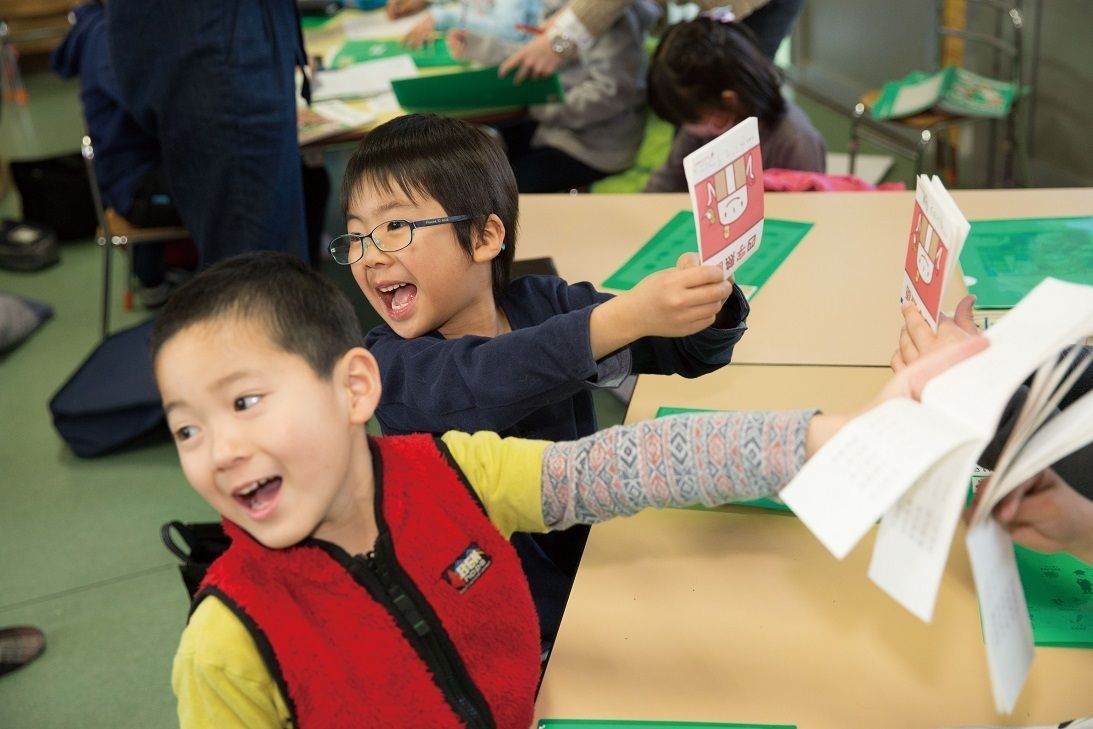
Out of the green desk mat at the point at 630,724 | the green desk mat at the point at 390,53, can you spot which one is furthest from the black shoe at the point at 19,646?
the green desk mat at the point at 390,53

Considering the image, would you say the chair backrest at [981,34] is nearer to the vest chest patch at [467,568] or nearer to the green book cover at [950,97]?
the green book cover at [950,97]

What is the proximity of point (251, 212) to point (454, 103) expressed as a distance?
705 millimetres

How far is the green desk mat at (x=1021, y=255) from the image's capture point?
177 cm

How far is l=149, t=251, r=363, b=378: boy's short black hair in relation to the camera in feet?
3.28

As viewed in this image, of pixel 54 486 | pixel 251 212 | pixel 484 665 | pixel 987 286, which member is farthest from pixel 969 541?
pixel 54 486

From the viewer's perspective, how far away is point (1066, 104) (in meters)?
3.88

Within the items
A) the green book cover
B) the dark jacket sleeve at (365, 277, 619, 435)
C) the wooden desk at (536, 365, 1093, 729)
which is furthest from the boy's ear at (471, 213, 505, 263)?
the green book cover

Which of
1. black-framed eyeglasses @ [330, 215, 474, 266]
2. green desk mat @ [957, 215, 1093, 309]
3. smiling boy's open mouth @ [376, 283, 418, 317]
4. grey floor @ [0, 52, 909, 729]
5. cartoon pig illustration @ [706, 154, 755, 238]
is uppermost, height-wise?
cartoon pig illustration @ [706, 154, 755, 238]

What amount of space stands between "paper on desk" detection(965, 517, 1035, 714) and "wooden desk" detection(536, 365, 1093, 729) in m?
0.24

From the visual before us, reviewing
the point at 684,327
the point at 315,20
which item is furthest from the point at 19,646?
the point at 315,20

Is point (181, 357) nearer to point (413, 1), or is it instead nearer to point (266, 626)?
point (266, 626)

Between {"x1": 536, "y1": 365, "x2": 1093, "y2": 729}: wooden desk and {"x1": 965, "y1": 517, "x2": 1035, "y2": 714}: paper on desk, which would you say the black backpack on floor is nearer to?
{"x1": 536, "y1": 365, "x2": 1093, "y2": 729}: wooden desk

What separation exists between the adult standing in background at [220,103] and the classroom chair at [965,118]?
6.06ft

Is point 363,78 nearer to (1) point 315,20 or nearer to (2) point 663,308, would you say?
(1) point 315,20
